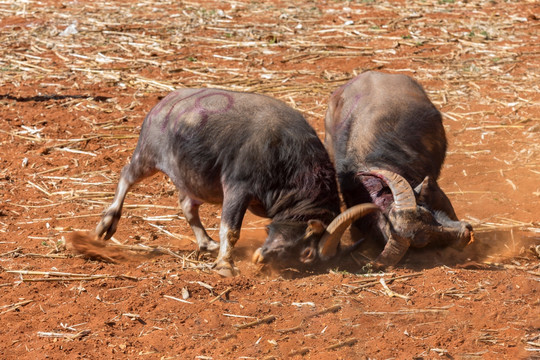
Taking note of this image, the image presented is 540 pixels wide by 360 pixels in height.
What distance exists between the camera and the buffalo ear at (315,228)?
6166 millimetres

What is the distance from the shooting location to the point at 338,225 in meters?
6.12

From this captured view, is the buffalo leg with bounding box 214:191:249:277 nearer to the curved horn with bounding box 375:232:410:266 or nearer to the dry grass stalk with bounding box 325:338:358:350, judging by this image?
the curved horn with bounding box 375:232:410:266

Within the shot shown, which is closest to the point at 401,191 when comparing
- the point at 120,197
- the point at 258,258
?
the point at 258,258

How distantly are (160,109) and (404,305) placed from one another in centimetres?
315

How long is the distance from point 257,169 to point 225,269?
34.9 inches

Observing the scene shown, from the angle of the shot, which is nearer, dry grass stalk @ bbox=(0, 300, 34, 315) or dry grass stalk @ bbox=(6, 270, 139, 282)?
dry grass stalk @ bbox=(0, 300, 34, 315)

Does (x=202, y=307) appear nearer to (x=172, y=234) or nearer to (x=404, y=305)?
(x=404, y=305)

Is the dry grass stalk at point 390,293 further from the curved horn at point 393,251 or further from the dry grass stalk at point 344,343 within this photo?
the dry grass stalk at point 344,343

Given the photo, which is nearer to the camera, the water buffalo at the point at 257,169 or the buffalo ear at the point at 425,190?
the water buffalo at the point at 257,169

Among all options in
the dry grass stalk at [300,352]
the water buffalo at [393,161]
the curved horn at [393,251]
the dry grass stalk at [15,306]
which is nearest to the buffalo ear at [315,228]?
the water buffalo at [393,161]

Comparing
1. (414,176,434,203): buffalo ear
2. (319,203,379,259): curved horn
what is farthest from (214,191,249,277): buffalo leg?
(414,176,434,203): buffalo ear

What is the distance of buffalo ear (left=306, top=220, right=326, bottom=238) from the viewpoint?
6166mm

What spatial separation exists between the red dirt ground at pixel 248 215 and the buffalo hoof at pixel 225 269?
0.33ft

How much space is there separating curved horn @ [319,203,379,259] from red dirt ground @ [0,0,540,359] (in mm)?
264
